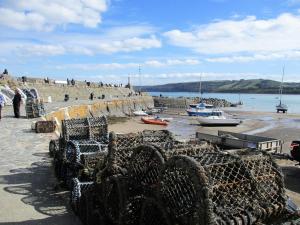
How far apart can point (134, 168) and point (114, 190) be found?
0.56 metres

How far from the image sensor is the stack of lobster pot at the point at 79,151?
8.35 metres

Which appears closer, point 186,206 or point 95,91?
point 186,206

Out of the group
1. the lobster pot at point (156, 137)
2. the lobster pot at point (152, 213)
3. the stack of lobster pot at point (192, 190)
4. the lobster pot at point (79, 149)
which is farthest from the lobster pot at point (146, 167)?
the lobster pot at point (79, 149)

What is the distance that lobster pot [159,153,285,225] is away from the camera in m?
4.63

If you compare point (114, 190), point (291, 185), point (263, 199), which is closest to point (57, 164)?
point (114, 190)

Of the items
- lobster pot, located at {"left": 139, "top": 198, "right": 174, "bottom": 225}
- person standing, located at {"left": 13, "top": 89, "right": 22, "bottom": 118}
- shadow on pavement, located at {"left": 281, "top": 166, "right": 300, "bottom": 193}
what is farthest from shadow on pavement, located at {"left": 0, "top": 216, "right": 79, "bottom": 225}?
person standing, located at {"left": 13, "top": 89, "right": 22, "bottom": 118}

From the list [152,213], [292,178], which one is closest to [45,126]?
[292,178]

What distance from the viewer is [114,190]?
21.2 ft

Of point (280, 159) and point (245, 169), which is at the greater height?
point (245, 169)

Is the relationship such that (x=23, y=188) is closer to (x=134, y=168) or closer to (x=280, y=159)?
(x=134, y=168)

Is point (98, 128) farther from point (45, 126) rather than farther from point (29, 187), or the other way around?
point (45, 126)

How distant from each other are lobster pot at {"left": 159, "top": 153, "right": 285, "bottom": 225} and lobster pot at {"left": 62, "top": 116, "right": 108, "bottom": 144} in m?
5.57

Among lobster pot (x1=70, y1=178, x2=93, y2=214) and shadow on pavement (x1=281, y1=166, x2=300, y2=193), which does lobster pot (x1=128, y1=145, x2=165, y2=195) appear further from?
shadow on pavement (x1=281, y1=166, x2=300, y2=193)

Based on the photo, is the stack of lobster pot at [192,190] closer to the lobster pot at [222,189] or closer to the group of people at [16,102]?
the lobster pot at [222,189]
